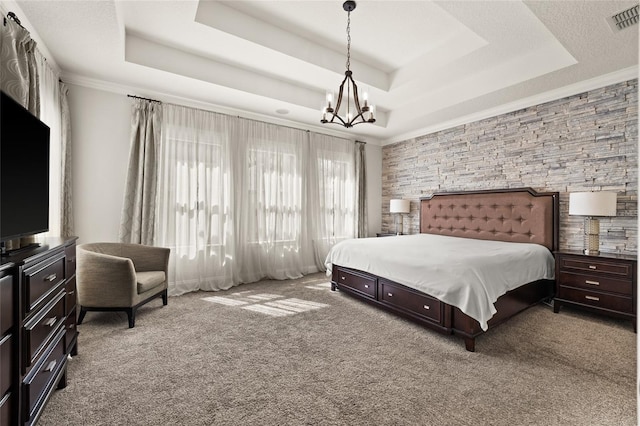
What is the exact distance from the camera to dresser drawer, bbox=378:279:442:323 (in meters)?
2.66

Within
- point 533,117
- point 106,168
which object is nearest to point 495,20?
point 533,117

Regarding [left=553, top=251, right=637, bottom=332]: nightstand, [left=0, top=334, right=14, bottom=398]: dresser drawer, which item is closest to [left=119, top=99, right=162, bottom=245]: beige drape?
[left=0, top=334, right=14, bottom=398]: dresser drawer

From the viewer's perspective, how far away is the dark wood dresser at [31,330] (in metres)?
1.19

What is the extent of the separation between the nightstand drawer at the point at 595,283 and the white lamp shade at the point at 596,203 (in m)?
0.69

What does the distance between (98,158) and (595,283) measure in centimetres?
594

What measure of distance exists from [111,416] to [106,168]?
3056mm

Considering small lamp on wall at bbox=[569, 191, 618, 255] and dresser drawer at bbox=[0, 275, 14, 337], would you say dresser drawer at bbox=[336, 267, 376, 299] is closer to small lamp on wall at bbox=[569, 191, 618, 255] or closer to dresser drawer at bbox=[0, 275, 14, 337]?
small lamp on wall at bbox=[569, 191, 618, 255]

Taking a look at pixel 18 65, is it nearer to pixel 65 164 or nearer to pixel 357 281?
pixel 65 164

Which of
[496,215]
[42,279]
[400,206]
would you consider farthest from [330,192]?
[42,279]

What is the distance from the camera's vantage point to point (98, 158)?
3.57 meters

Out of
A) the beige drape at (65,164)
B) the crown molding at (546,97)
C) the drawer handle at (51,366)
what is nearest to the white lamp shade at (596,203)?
the crown molding at (546,97)

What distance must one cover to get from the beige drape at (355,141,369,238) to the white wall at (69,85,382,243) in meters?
3.93

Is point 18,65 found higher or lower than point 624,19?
lower

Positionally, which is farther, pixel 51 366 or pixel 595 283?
pixel 595 283
